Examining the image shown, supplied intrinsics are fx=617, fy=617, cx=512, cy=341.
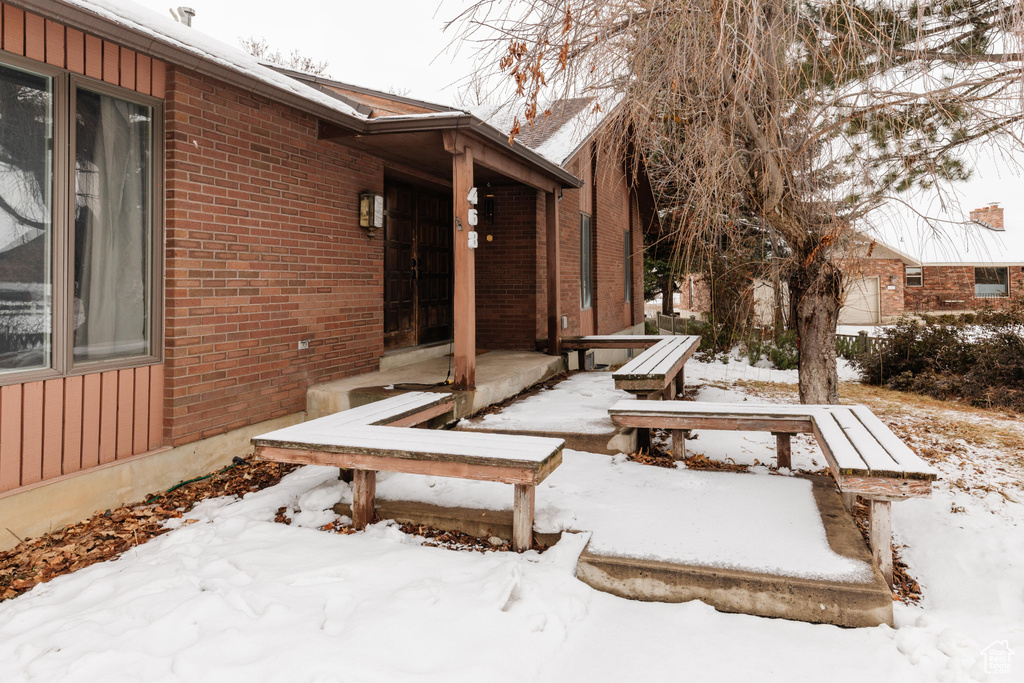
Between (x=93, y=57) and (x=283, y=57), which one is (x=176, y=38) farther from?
(x=283, y=57)

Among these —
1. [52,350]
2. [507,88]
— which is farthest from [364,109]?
[52,350]

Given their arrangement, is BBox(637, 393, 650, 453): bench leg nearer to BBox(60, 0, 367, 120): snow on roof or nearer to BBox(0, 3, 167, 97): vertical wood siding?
BBox(60, 0, 367, 120): snow on roof

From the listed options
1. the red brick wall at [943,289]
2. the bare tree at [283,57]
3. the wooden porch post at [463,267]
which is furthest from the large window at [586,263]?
the red brick wall at [943,289]

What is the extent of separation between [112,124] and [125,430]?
1975 millimetres

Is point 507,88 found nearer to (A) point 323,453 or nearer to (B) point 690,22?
(B) point 690,22

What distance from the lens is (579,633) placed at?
8.82 ft

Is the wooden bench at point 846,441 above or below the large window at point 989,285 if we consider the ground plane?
below

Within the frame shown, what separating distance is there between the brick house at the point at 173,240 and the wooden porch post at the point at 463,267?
0.02 meters

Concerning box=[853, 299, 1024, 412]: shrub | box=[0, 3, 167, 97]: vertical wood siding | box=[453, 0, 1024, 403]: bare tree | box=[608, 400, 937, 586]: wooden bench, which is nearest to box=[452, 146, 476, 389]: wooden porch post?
box=[453, 0, 1024, 403]: bare tree

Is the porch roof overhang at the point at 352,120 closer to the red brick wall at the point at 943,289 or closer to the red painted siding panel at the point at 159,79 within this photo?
the red painted siding panel at the point at 159,79

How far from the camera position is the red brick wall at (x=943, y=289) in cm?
2441

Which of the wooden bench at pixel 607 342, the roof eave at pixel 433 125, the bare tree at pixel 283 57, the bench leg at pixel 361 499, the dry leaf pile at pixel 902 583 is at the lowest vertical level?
the dry leaf pile at pixel 902 583

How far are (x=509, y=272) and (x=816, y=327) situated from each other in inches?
165

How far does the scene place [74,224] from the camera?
3709 mm
